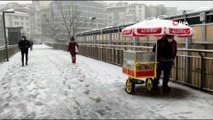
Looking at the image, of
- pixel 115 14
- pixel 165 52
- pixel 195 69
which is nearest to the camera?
pixel 165 52

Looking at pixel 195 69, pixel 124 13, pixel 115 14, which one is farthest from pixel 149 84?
pixel 124 13

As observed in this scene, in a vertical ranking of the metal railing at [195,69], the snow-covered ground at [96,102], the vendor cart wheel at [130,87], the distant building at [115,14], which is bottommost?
the snow-covered ground at [96,102]

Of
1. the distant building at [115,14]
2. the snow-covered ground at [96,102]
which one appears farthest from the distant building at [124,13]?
the snow-covered ground at [96,102]

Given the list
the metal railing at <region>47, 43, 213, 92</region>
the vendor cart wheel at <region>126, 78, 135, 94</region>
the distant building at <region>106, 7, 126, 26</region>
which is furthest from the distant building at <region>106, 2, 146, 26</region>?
the vendor cart wheel at <region>126, 78, 135, 94</region>

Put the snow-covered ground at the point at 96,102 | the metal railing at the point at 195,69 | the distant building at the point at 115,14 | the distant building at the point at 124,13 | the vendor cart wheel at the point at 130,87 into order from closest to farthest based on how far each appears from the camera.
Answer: the snow-covered ground at the point at 96,102 → the metal railing at the point at 195,69 → the vendor cart wheel at the point at 130,87 → the distant building at the point at 124,13 → the distant building at the point at 115,14

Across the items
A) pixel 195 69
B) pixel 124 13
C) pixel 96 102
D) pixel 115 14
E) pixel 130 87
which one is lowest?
pixel 96 102

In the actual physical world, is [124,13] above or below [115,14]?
above

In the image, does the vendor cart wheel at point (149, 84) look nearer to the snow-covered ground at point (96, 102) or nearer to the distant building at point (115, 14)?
the snow-covered ground at point (96, 102)

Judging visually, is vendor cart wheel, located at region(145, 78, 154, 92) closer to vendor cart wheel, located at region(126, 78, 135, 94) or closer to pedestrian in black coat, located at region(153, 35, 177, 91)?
pedestrian in black coat, located at region(153, 35, 177, 91)

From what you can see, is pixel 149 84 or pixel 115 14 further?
pixel 115 14

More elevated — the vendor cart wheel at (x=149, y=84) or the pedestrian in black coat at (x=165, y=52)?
the pedestrian in black coat at (x=165, y=52)

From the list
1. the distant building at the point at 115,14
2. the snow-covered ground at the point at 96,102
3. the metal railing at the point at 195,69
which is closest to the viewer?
the snow-covered ground at the point at 96,102

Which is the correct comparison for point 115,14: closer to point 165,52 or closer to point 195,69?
point 195,69

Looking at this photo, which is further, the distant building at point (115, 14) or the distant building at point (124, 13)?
the distant building at point (115, 14)
